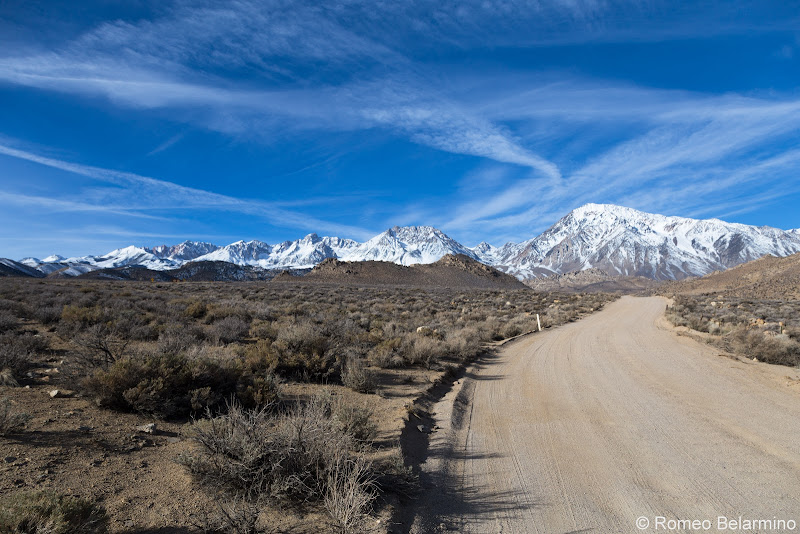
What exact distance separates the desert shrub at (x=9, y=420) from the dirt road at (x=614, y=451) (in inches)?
182

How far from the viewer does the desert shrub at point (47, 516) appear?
2.68 m

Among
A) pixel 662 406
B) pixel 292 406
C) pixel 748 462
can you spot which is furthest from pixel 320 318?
pixel 748 462

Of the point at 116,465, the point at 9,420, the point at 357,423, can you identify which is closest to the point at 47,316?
the point at 9,420

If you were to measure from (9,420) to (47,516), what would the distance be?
2.57 m

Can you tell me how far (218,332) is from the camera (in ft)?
38.2

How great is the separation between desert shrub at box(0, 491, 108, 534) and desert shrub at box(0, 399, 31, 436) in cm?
212

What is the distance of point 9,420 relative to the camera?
4.51m

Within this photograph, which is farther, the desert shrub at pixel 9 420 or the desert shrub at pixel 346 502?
the desert shrub at pixel 9 420

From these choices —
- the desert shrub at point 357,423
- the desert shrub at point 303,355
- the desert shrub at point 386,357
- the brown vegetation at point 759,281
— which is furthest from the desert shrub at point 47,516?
the brown vegetation at point 759,281

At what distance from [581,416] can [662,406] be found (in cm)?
167

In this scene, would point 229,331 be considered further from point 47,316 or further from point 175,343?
point 47,316

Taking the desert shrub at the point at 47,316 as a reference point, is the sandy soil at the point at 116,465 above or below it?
below

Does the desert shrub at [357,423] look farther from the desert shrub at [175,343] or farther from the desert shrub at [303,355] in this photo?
the desert shrub at [175,343]

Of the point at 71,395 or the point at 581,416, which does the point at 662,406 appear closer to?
the point at 581,416
